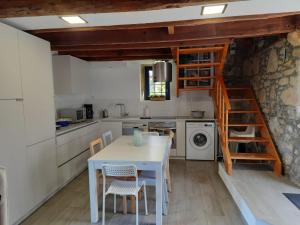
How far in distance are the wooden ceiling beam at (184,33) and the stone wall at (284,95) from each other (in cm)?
31

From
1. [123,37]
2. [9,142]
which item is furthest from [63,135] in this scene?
[123,37]

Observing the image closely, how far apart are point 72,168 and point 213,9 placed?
3.21 metres

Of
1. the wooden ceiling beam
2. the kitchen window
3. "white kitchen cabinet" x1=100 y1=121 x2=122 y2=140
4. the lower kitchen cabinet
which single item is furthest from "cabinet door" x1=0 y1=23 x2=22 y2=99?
the kitchen window

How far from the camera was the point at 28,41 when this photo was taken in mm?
2674

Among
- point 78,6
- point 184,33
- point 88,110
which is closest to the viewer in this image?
point 78,6

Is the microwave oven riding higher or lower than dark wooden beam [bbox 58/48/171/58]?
lower

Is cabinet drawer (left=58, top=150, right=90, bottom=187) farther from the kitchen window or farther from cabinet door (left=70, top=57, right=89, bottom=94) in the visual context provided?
the kitchen window

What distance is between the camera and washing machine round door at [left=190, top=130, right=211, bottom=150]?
15.5ft

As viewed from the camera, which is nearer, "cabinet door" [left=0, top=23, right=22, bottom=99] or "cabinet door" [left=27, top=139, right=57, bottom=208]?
"cabinet door" [left=0, top=23, right=22, bottom=99]

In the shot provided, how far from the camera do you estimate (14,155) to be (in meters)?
2.41

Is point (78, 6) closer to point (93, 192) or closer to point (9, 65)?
point (9, 65)

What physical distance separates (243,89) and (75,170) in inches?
143

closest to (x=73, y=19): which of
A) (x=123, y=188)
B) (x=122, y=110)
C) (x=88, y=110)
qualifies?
(x=123, y=188)

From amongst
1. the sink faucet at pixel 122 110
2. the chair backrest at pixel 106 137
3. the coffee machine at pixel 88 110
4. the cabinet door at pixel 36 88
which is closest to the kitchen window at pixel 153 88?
the sink faucet at pixel 122 110
